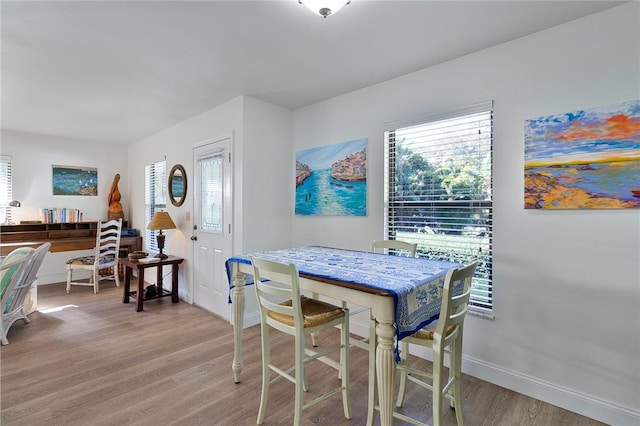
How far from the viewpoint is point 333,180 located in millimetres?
3348

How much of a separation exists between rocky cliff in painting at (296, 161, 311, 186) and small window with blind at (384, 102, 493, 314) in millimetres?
1008

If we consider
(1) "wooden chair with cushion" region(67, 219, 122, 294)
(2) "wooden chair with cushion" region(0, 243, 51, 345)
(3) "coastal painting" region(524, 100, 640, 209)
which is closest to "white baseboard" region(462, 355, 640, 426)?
(3) "coastal painting" region(524, 100, 640, 209)

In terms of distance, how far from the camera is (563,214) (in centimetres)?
203

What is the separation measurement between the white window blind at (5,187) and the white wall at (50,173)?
6cm

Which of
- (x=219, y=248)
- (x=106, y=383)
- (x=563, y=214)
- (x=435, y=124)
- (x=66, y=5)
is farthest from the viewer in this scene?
(x=219, y=248)

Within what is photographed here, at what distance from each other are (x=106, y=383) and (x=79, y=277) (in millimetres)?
3994

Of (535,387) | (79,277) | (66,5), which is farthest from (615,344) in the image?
(79,277)

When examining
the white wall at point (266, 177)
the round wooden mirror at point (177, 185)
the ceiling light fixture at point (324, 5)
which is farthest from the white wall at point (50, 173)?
the ceiling light fixture at point (324, 5)

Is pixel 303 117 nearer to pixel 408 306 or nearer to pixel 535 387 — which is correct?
pixel 408 306

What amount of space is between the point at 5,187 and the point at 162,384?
4.68m

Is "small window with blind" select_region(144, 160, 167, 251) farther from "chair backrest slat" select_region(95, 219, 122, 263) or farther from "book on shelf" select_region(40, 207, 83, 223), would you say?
"book on shelf" select_region(40, 207, 83, 223)

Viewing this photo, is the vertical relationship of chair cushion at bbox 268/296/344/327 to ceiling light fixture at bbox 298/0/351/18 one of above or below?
below

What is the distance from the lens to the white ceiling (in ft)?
6.18

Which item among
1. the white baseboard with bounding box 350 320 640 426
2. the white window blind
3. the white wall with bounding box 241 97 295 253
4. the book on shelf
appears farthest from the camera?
the book on shelf
